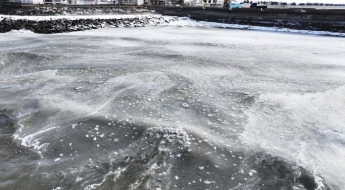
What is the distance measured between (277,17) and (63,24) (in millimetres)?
18856

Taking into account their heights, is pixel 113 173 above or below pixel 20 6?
below

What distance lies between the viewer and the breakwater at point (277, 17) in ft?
67.6

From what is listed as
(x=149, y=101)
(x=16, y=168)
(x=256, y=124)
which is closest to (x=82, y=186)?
(x=16, y=168)

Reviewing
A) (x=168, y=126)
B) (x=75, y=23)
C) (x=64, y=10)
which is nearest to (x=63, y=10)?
(x=64, y=10)

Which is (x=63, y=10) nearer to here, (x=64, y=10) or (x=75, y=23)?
(x=64, y=10)

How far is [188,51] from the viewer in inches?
411

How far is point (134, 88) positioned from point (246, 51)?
22.4 feet

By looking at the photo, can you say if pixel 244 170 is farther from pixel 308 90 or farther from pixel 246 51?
pixel 246 51

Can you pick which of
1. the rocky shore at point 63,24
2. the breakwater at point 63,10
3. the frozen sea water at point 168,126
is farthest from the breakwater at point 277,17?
the frozen sea water at point 168,126

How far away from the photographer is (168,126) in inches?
166

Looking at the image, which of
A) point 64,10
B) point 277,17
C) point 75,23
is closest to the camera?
point 75,23

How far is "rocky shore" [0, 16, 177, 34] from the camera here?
15.4 meters

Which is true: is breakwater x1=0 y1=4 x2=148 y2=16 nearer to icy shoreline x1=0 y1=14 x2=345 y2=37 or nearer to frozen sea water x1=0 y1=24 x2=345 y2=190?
icy shoreline x1=0 y1=14 x2=345 y2=37

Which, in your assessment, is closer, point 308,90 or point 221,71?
point 308,90
